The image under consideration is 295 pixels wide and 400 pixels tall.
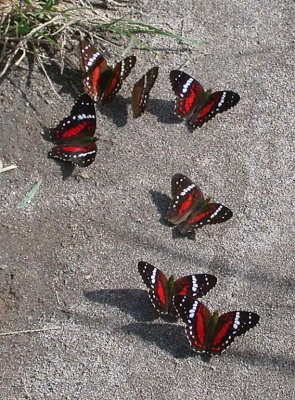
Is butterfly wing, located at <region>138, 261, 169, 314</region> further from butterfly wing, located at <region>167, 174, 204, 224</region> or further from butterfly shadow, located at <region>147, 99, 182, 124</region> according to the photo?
butterfly shadow, located at <region>147, 99, 182, 124</region>

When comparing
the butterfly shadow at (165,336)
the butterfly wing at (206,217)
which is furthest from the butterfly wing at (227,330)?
the butterfly wing at (206,217)

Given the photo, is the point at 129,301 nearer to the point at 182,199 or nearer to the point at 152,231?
the point at 152,231

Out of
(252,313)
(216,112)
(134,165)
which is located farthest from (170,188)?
(252,313)

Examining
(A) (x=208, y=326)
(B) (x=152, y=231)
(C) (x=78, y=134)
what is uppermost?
(C) (x=78, y=134)

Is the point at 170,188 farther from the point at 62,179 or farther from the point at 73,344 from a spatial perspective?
the point at 73,344

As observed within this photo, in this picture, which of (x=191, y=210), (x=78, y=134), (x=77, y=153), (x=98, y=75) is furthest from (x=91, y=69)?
(x=191, y=210)

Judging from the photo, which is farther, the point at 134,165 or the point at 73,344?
the point at 134,165
